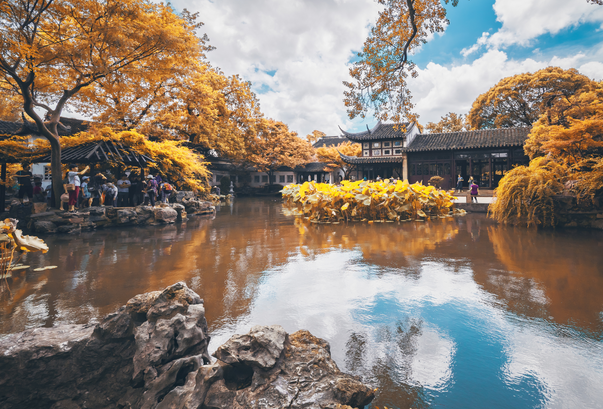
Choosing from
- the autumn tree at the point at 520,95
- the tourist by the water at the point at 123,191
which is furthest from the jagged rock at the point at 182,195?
the autumn tree at the point at 520,95

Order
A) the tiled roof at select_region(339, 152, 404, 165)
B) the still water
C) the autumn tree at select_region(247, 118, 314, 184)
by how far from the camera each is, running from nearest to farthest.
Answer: the still water
the tiled roof at select_region(339, 152, 404, 165)
the autumn tree at select_region(247, 118, 314, 184)

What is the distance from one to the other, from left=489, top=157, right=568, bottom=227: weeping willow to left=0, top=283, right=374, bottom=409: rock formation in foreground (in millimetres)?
8901

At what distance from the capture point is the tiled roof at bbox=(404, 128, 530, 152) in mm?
21906

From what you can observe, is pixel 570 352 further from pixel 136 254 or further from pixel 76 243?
pixel 76 243

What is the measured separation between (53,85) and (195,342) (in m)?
13.7

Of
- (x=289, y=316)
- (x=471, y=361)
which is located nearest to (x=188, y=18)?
(x=289, y=316)

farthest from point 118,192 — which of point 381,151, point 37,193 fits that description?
point 381,151

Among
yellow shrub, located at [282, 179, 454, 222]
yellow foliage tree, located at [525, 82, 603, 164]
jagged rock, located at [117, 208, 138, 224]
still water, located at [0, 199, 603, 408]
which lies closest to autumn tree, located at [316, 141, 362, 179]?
yellow shrub, located at [282, 179, 454, 222]

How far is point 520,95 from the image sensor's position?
26.5 metres

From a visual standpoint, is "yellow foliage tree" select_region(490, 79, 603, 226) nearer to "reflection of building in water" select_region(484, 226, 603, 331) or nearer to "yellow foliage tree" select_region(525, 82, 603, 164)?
"yellow foliage tree" select_region(525, 82, 603, 164)

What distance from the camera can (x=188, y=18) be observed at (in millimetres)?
18031

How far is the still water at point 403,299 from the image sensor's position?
2301 mm

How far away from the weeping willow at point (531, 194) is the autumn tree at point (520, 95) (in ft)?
59.3

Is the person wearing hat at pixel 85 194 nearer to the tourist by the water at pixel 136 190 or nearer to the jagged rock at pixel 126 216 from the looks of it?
the tourist by the water at pixel 136 190
